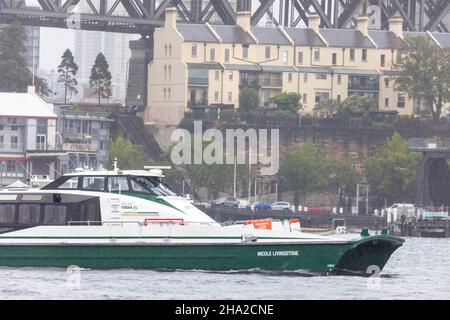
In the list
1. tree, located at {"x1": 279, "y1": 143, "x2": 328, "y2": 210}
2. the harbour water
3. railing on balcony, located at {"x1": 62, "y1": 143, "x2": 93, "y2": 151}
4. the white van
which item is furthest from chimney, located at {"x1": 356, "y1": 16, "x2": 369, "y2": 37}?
the harbour water

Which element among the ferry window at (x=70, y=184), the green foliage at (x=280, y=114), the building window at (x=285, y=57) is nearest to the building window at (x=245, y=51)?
the building window at (x=285, y=57)

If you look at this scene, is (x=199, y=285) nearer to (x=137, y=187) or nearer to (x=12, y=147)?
(x=137, y=187)

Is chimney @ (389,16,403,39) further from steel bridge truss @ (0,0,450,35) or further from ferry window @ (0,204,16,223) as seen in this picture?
ferry window @ (0,204,16,223)

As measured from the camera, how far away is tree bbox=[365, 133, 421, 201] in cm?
16338

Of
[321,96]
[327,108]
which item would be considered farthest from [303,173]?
[321,96]

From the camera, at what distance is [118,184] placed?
248ft

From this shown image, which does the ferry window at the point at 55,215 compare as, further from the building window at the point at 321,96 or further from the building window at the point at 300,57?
the building window at the point at 321,96

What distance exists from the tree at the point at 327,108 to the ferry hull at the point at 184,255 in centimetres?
10978

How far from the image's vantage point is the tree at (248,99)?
185 meters

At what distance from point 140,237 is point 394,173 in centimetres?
9314

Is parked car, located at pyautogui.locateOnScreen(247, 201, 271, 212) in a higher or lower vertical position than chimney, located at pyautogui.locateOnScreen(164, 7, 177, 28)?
lower

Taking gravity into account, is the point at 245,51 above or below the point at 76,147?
above

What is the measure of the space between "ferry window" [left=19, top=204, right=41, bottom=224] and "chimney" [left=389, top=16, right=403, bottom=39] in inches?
4711
